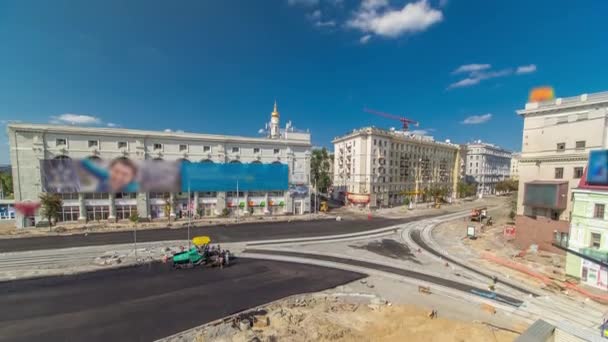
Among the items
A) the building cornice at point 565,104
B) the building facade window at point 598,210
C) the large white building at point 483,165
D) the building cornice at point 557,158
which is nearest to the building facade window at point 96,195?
the building facade window at point 598,210

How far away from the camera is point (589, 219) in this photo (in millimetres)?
18625

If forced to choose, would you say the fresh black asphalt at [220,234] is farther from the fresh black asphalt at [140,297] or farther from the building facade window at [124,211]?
the fresh black asphalt at [140,297]

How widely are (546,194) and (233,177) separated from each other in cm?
4565

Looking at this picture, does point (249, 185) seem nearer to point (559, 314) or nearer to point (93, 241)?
point (93, 241)

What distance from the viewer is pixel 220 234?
32.0 meters

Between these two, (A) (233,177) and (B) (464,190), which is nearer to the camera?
(A) (233,177)

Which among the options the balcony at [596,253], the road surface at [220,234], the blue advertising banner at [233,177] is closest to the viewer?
the balcony at [596,253]

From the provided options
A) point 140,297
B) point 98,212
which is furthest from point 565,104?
point 98,212

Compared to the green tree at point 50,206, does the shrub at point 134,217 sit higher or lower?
lower

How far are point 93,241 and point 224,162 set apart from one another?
21805mm

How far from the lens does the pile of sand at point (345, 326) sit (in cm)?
1183

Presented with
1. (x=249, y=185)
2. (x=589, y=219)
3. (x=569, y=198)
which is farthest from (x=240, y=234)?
(x=569, y=198)

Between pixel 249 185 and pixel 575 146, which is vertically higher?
pixel 575 146

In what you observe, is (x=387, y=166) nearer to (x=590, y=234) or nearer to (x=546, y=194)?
(x=546, y=194)
